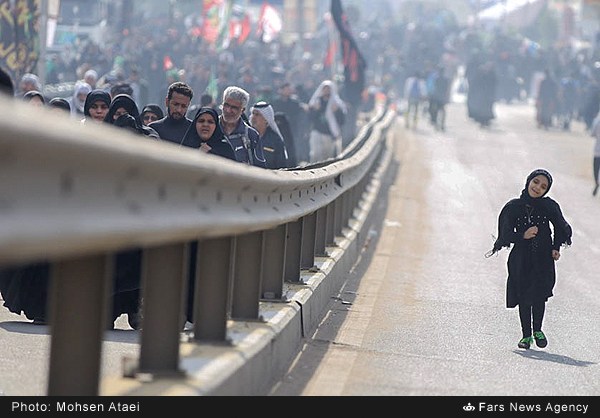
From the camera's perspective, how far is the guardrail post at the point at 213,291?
24.1 ft

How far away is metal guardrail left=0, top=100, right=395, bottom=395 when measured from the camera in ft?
13.3

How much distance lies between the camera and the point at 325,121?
3064 cm

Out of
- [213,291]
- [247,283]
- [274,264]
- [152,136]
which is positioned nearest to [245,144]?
[152,136]

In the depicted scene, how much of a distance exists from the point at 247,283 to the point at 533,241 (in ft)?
13.1

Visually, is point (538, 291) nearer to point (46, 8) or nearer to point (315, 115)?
point (46, 8)

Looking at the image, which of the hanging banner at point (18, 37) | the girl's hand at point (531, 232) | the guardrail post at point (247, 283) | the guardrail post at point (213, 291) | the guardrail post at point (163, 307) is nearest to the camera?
the guardrail post at point (163, 307)

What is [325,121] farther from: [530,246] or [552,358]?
[552,358]

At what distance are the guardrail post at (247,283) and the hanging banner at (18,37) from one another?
58.8 ft

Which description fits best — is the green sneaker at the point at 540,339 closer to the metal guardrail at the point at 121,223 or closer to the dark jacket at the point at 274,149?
the metal guardrail at the point at 121,223

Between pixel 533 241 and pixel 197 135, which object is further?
pixel 533 241

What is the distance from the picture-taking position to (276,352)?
8.19m

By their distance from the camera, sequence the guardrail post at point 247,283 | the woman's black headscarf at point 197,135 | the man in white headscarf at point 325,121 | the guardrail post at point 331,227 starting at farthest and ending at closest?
1. the man in white headscarf at point 325,121
2. the guardrail post at point 331,227
3. the woman's black headscarf at point 197,135
4. the guardrail post at point 247,283

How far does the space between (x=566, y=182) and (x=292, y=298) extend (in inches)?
914

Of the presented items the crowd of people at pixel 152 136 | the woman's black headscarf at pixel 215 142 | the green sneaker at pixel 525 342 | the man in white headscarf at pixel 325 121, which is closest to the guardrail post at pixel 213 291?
the crowd of people at pixel 152 136
